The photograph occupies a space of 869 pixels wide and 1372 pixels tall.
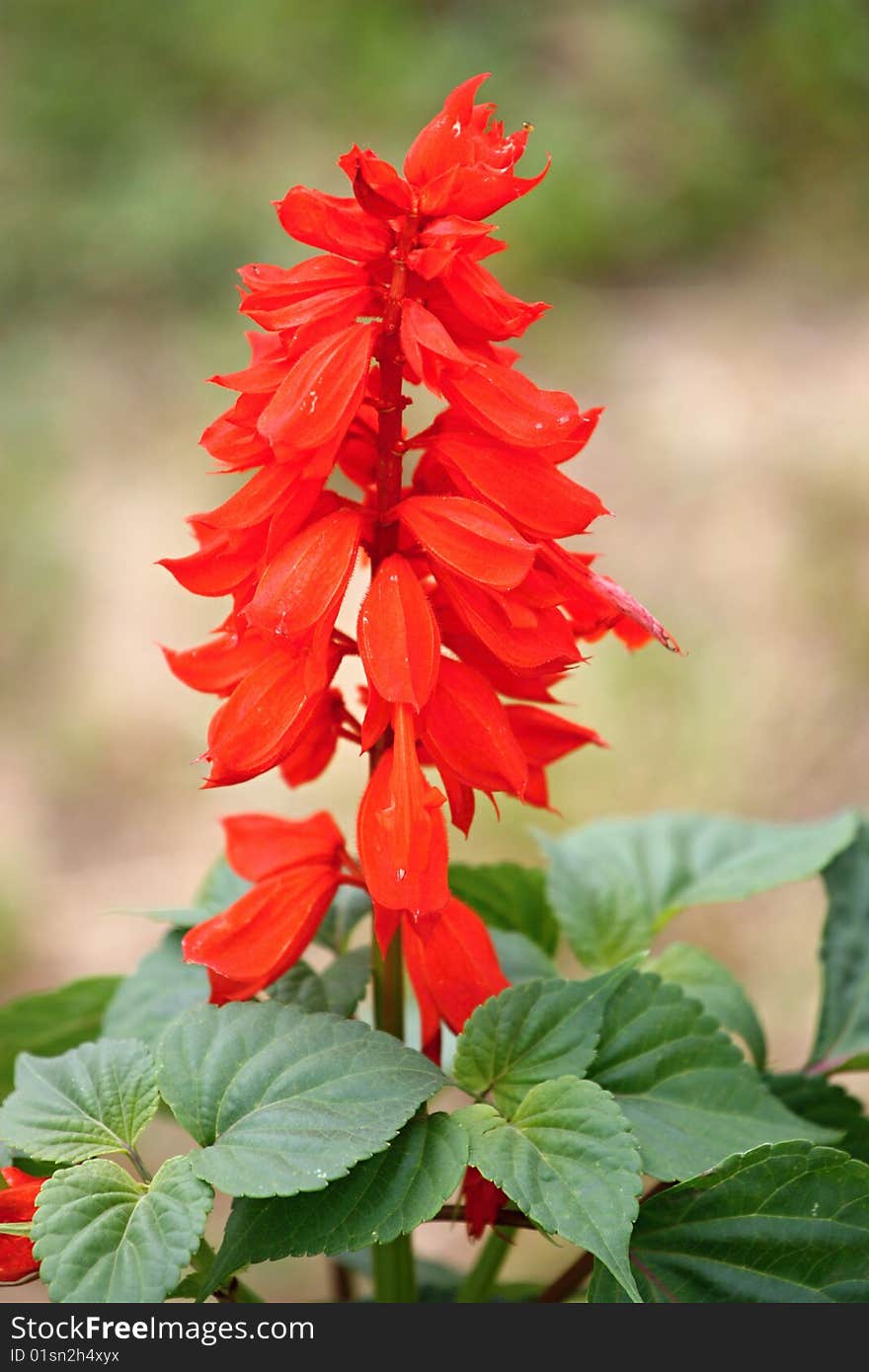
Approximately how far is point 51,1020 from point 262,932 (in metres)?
0.23

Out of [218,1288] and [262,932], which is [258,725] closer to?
[262,932]

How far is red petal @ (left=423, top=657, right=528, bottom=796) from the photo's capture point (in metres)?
0.61

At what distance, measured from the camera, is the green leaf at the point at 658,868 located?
0.85 metres

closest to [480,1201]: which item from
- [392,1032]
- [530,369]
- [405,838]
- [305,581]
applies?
[392,1032]

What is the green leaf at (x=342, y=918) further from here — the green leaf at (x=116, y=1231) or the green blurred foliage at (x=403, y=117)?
the green blurred foliage at (x=403, y=117)

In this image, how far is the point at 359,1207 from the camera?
57 cm

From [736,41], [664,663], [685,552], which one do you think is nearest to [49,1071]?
[664,663]

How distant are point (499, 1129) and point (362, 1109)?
63 millimetres

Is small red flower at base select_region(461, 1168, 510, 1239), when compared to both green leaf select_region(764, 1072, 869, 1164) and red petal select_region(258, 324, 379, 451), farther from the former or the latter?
red petal select_region(258, 324, 379, 451)

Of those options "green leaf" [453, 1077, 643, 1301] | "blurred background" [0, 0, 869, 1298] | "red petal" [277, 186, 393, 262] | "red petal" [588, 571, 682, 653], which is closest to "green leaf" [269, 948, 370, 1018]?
"green leaf" [453, 1077, 643, 1301]

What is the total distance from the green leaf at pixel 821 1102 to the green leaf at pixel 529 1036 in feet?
0.63

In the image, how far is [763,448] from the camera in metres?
2.43

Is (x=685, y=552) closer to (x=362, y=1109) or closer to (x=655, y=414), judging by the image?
(x=655, y=414)

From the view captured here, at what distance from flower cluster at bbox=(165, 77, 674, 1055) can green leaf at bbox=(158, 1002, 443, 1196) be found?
0.16ft
